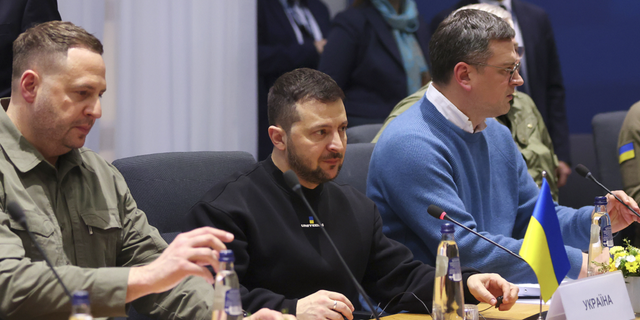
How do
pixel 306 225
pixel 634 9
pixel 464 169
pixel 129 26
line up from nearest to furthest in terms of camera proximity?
pixel 306 225 → pixel 464 169 → pixel 129 26 → pixel 634 9

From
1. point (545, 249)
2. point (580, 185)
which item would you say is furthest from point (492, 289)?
point (580, 185)

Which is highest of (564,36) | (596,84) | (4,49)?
(4,49)

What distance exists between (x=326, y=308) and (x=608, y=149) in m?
2.26

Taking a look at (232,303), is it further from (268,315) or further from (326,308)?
(326,308)

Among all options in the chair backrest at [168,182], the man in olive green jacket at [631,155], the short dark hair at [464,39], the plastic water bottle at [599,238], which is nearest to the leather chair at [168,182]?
the chair backrest at [168,182]

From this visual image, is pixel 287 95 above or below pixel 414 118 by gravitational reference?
above

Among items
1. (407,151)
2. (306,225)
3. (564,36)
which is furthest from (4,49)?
(564,36)

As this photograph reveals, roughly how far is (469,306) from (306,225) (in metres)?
0.46

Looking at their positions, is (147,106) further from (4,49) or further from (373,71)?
(373,71)

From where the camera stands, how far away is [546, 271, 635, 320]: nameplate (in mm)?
1462

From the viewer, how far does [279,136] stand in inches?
72.7

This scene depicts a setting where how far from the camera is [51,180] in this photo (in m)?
1.49

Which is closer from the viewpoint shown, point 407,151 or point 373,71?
point 407,151

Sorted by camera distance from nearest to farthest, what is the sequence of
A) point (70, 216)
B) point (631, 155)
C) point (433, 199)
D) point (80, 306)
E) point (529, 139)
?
point (80, 306) → point (70, 216) → point (433, 199) → point (631, 155) → point (529, 139)
